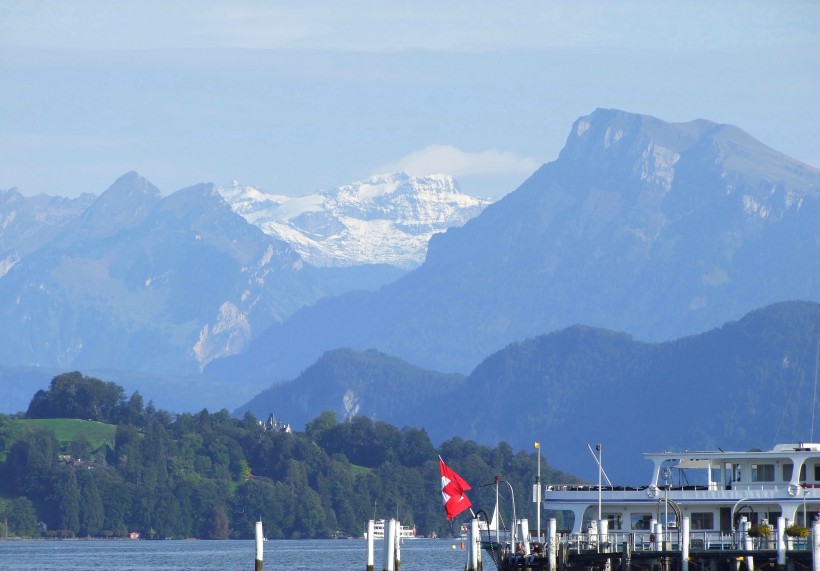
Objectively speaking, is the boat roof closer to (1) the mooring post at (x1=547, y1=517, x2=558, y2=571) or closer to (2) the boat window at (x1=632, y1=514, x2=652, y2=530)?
(2) the boat window at (x1=632, y1=514, x2=652, y2=530)

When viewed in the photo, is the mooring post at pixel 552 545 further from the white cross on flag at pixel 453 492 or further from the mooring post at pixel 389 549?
the white cross on flag at pixel 453 492

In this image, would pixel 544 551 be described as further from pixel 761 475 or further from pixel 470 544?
pixel 761 475

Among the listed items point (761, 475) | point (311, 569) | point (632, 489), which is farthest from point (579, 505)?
point (311, 569)

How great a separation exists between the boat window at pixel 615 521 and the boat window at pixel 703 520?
4361 millimetres

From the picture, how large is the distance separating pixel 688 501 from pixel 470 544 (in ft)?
40.6

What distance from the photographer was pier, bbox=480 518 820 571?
9469 centimetres

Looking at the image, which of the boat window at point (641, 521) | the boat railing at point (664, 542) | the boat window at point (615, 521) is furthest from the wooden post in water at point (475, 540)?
the boat window at point (641, 521)

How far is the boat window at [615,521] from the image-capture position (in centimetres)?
11156

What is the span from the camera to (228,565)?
192125 mm

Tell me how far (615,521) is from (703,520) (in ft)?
18.1

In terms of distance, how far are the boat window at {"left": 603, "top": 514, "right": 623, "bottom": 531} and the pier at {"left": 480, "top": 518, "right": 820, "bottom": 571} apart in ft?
13.6

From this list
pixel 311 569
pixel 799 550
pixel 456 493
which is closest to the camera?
pixel 799 550

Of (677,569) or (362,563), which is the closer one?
(677,569)

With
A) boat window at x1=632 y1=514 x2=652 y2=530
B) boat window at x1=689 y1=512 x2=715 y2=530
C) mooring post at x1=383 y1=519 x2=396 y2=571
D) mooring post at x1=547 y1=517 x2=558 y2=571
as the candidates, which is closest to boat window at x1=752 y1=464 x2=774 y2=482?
boat window at x1=689 y1=512 x2=715 y2=530
